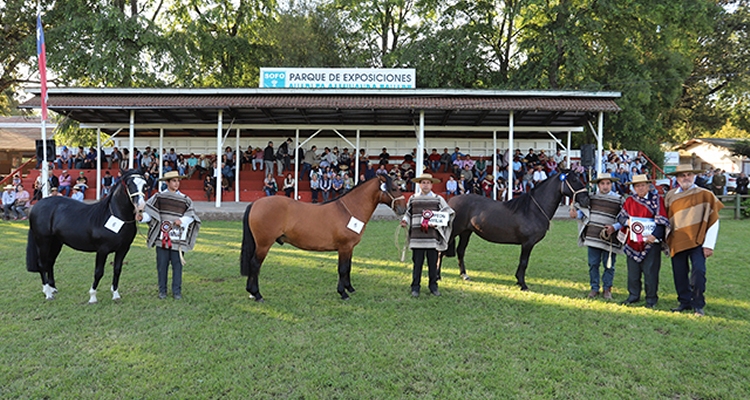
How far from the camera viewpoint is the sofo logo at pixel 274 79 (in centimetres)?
1791

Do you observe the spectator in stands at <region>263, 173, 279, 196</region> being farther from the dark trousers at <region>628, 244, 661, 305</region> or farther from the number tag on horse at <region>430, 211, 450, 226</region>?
the dark trousers at <region>628, 244, 661, 305</region>

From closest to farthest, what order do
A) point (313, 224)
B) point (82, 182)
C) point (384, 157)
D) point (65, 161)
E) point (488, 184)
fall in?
point (313, 224)
point (82, 182)
point (488, 184)
point (384, 157)
point (65, 161)

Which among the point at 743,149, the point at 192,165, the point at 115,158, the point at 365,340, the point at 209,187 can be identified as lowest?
the point at 365,340

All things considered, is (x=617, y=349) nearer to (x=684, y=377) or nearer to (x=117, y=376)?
(x=684, y=377)

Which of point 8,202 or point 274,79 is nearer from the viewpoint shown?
point 8,202

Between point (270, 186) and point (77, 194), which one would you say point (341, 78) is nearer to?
point (270, 186)

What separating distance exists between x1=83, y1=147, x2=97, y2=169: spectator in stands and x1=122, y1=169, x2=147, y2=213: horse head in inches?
692

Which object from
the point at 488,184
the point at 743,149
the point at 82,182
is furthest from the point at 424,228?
the point at 743,149

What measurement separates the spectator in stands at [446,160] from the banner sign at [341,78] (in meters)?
3.72

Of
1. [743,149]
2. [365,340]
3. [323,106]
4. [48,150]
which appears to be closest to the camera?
[365,340]

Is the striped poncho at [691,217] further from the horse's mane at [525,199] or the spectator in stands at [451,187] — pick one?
the spectator in stands at [451,187]

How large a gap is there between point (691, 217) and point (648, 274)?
984 millimetres

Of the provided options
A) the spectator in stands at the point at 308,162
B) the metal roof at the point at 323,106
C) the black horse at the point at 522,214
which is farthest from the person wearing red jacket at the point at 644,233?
the spectator in stands at the point at 308,162

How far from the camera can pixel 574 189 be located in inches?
264
